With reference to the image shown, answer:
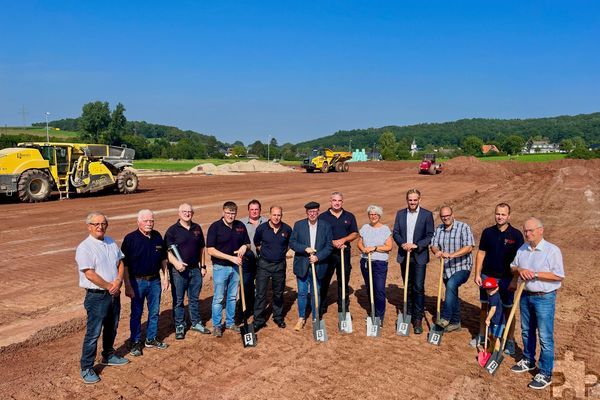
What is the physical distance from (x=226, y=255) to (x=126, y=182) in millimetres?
19550

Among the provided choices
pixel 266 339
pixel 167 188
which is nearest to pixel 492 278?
pixel 266 339

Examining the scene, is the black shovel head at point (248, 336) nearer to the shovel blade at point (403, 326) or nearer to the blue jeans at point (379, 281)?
the blue jeans at point (379, 281)

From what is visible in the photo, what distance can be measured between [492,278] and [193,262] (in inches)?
161

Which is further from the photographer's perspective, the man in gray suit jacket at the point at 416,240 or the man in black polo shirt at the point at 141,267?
the man in gray suit jacket at the point at 416,240

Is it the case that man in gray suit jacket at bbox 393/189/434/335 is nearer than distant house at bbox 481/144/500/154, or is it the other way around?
man in gray suit jacket at bbox 393/189/434/335

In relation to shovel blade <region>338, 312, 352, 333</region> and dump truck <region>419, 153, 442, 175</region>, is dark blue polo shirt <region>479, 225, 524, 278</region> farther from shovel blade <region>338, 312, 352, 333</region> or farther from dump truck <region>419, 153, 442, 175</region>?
dump truck <region>419, 153, 442, 175</region>

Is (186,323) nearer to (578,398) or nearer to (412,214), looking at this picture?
(412,214)

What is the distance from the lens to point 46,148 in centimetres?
2111

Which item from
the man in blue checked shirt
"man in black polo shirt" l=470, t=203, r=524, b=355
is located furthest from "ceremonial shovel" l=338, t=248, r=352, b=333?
"man in black polo shirt" l=470, t=203, r=524, b=355

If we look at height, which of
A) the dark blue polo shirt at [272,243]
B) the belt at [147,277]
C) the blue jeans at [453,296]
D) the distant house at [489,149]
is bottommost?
the blue jeans at [453,296]

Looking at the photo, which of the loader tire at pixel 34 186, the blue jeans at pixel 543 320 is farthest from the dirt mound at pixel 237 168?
the blue jeans at pixel 543 320

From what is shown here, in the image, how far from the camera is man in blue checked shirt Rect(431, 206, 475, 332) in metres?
6.72

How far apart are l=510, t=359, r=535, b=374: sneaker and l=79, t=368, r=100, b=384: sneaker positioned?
513 centimetres

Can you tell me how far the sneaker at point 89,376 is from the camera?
5.48 metres
